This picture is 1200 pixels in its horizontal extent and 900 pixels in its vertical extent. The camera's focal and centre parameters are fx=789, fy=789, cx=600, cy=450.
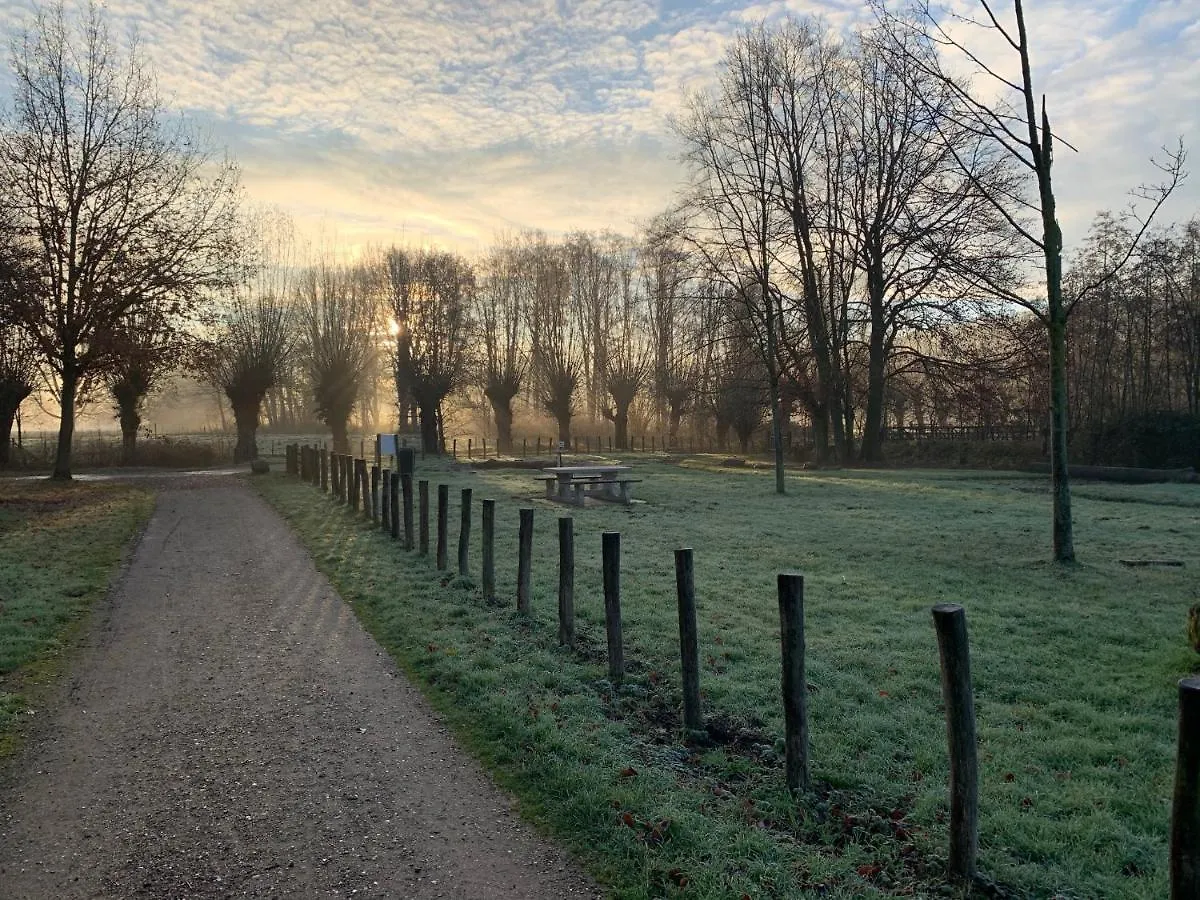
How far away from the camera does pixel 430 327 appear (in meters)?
41.4

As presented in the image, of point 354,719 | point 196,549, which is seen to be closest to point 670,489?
Answer: point 196,549

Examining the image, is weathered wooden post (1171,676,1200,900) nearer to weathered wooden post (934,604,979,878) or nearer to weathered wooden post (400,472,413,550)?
weathered wooden post (934,604,979,878)

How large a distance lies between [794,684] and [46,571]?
376 inches

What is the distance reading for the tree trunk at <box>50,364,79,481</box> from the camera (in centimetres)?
2228

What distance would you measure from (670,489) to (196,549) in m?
12.7

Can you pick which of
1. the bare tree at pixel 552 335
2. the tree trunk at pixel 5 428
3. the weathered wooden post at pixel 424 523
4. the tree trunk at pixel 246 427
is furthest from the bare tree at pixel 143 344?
the bare tree at pixel 552 335

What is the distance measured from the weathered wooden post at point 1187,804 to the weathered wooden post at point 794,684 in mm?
1708

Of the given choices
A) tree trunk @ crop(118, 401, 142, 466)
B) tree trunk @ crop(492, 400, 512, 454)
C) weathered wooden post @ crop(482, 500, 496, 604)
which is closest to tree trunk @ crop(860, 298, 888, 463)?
weathered wooden post @ crop(482, 500, 496, 604)

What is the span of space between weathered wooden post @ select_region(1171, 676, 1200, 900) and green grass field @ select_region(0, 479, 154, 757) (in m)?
5.65

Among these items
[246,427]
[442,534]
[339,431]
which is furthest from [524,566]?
[339,431]

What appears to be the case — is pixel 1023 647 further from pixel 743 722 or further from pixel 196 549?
pixel 196 549

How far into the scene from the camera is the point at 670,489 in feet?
70.9

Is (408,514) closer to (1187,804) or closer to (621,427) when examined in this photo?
(1187,804)

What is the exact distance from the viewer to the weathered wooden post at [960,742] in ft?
10.7
